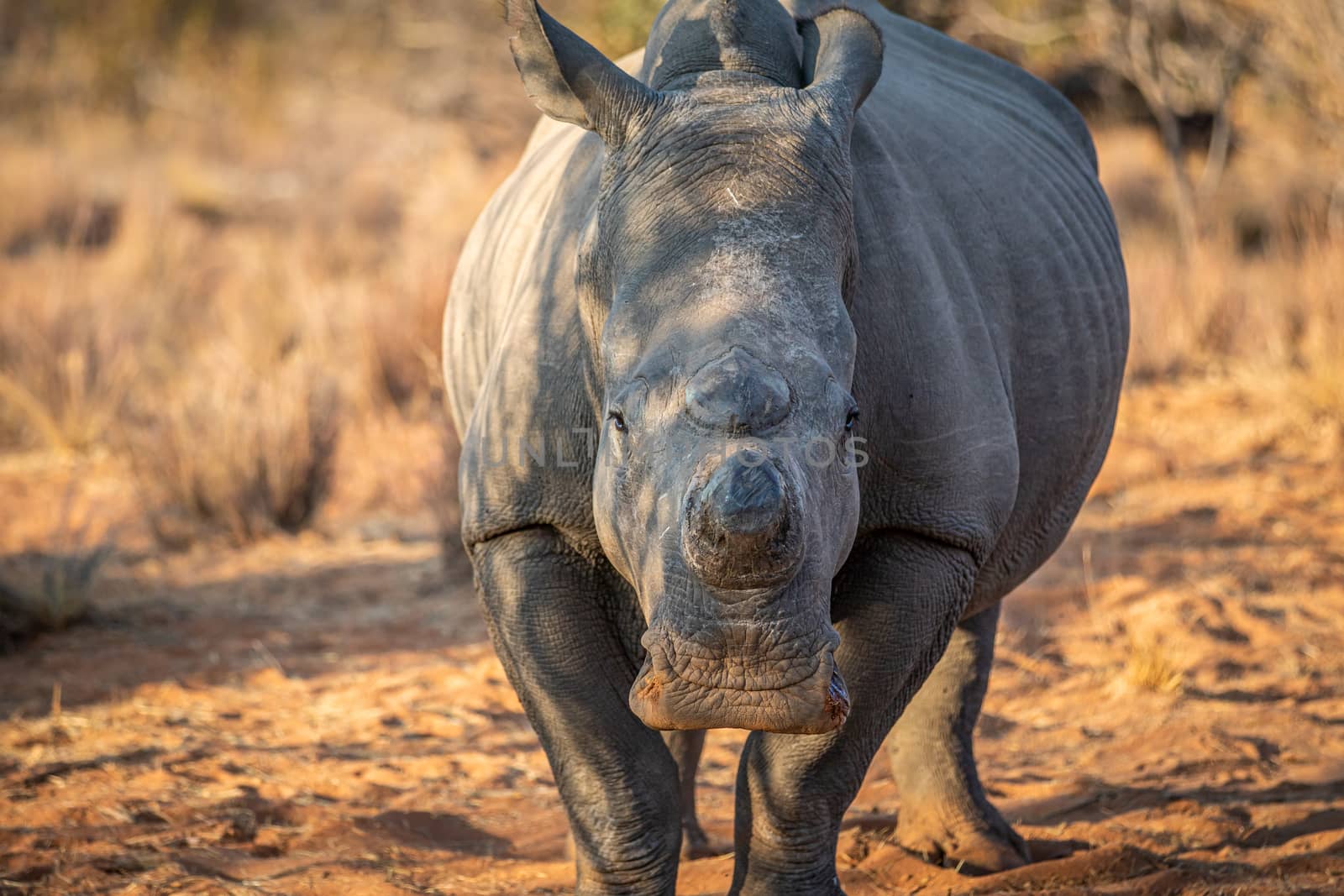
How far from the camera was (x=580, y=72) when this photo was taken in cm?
252

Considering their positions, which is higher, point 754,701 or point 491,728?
point 754,701

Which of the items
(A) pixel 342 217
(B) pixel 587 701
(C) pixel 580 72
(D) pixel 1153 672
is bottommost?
(D) pixel 1153 672

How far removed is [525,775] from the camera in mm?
4570

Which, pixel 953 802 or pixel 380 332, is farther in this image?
pixel 380 332

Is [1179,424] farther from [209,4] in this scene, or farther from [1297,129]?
[209,4]

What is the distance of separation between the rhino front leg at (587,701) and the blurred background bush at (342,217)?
13.3 ft

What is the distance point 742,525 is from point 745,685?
26 cm

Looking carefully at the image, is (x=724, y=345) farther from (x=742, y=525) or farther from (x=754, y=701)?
(x=754, y=701)

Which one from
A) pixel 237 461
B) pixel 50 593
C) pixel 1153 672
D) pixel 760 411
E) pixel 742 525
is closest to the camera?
pixel 742 525

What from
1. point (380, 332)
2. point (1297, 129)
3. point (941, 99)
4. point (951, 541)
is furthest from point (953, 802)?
point (1297, 129)

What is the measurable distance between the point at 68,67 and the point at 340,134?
525 centimetres

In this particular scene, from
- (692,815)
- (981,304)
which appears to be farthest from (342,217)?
(981,304)

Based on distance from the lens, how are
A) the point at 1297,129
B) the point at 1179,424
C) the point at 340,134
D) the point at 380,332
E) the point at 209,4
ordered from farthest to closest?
the point at 209,4
the point at 340,134
the point at 1297,129
the point at 380,332
the point at 1179,424

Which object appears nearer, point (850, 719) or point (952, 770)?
point (850, 719)
